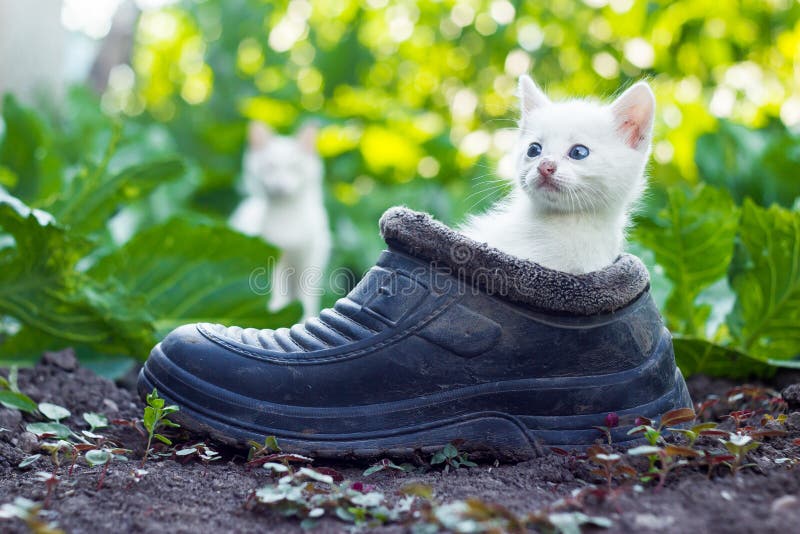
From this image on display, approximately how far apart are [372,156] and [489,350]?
10.4 ft

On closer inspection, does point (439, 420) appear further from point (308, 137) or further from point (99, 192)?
point (308, 137)

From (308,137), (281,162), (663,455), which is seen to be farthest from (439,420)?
(308,137)

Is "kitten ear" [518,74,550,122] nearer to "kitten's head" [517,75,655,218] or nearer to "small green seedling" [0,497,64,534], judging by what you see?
"kitten's head" [517,75,655,218]

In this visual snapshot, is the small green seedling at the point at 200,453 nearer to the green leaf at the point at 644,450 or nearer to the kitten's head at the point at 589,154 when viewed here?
the green leaf at the point at 644,450

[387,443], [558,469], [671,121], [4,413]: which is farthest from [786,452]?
[671,121]

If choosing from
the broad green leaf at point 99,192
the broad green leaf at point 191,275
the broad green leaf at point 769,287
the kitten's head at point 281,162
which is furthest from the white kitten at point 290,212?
the broad green leaf at point 769,287

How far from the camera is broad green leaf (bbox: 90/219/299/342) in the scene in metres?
2.21

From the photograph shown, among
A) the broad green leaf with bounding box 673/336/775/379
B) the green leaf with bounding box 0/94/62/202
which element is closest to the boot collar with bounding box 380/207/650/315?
the broad green leaf with bounding box 673/336/775/379

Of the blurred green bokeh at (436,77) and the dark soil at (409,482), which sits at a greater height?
the blurred green bokeh at (436,77)

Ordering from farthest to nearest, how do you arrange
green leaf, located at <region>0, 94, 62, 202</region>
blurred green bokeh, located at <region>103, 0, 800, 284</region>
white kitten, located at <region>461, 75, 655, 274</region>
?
blurred green bokeh, located at <region>103, 0, 800, 284</region> → green leaf, located at <region>0, 94, 62, 202</region> → white kitten, located at <region>461, 75, 655, 274</region>

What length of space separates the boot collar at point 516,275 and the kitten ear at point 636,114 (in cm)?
34

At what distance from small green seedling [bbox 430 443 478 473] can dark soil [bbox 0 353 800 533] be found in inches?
0.8

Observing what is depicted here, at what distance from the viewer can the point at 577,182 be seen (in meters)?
1.50

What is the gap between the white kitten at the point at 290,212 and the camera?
3086 mm
